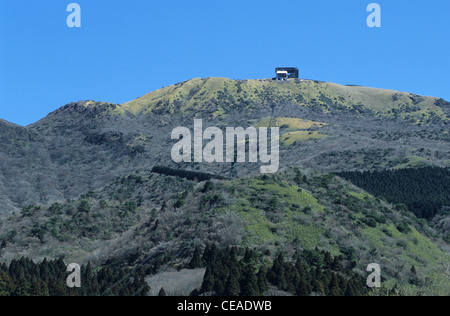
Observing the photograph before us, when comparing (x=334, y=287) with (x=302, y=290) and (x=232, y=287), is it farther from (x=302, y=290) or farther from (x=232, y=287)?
(x=232, y=287)

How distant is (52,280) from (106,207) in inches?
1632

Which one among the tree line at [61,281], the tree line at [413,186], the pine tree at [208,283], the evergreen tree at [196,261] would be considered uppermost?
the tree line at [413,186]

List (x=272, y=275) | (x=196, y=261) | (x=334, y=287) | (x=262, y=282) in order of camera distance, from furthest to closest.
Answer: (x=196, y=261)
(x=272, y=275)
(x=334, y=287)
(x=262, y=282)

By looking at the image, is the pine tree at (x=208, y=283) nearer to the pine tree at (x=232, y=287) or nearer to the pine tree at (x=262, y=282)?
the pine tree at (x=232, y=287)

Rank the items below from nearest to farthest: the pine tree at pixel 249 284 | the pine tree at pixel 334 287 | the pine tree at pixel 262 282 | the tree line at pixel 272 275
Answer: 1. the pine tree at pixel 249 284
2. the pine tree at pixel 262 282
3. the tree line at pixel 272 275
4. the pine tree at pixel 334 287

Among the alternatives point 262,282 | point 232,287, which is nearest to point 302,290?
point 262,282

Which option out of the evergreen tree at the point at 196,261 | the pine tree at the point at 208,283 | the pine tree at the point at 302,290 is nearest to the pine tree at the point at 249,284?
the pine tree at the point at 208,283

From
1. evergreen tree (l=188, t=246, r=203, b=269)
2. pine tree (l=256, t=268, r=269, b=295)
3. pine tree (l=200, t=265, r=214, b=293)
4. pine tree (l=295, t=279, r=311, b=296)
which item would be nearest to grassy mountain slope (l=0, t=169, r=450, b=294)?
evergreen tree (l=188, t=246, r=203, b=269)

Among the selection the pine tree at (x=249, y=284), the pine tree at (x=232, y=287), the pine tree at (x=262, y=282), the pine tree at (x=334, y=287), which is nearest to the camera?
the pine tree at (x=249, y=284)

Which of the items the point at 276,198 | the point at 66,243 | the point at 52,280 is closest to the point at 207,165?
the point at 66,243

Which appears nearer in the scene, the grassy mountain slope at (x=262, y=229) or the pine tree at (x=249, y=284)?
the pine tree at (x=249, y=284)

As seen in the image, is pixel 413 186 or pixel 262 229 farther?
pixel 413 186

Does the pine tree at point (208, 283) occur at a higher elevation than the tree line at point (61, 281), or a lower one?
higher

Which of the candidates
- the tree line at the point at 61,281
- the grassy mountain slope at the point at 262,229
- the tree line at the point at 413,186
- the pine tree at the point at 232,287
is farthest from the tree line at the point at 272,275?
the tree line at the point at 413,186
